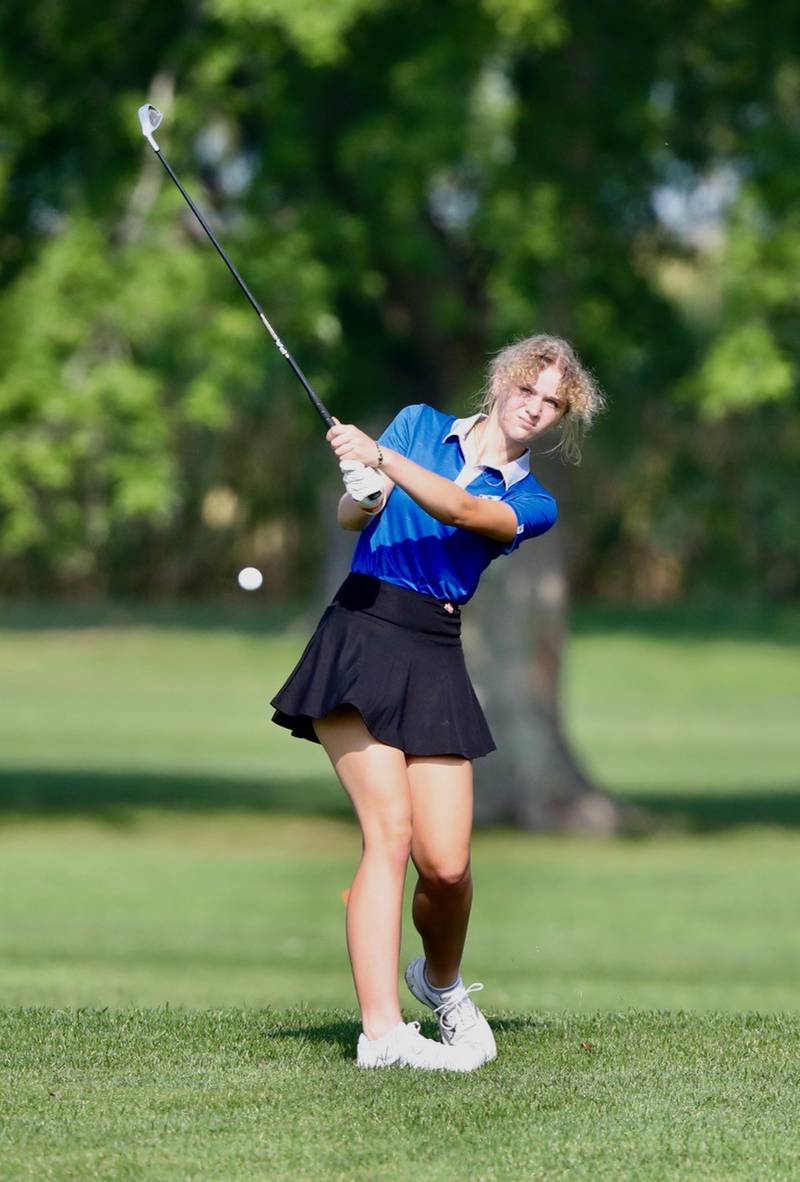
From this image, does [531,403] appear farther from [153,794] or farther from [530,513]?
[153,794]

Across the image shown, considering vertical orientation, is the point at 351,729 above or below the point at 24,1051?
above

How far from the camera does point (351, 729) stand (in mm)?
5906

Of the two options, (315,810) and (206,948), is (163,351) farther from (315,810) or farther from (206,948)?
(315,810)

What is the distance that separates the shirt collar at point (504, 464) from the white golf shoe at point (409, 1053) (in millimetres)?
1394

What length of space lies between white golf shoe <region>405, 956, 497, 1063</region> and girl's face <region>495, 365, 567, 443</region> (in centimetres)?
145

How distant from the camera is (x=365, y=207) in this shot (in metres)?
17.3

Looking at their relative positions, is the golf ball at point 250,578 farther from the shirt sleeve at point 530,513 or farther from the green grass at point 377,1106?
the green grass at point 377,1106

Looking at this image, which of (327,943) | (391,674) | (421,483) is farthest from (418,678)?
(327,943)

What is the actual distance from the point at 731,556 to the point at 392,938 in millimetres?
45965

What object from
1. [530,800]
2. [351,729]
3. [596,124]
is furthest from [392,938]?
[530,800]

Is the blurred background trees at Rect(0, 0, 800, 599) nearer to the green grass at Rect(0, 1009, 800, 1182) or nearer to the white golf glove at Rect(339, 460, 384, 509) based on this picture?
the white golf glove at Rect(339, 460, 384, 509)

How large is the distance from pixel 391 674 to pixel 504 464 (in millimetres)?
613

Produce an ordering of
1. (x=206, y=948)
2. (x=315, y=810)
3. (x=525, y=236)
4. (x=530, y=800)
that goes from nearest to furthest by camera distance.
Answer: (x=206, y=948) → (x=525, y=236) → (x=530, y=800) → (x=315, y=810)

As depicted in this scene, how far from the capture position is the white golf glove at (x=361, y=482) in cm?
556
